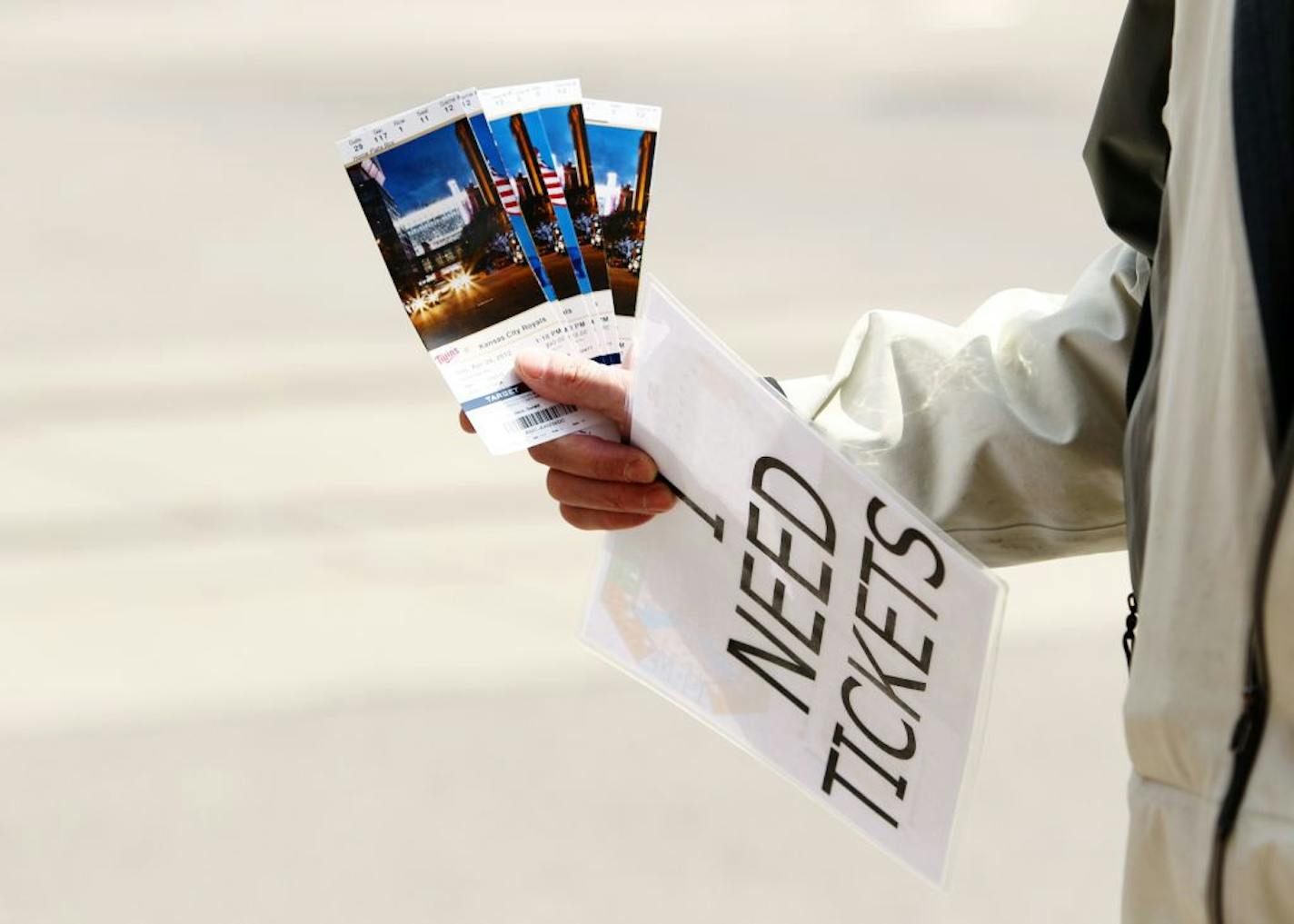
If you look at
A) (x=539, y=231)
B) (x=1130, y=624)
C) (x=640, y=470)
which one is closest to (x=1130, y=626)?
(x=1130, y=624)

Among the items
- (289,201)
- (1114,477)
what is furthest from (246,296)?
(1114,477)

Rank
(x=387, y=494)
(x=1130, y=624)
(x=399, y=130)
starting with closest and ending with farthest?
(x=1130, y=624) → (x=399, y=130) → (x=387, y=494)

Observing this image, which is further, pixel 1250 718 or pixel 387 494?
pixel 387 494

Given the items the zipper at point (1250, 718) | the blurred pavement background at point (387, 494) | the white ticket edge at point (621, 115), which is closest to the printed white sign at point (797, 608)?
the white ticket edge at point (621, 115)

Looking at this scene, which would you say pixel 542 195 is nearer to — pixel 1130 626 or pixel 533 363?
pixel 533 363

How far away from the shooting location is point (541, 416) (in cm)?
80

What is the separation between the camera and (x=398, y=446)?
7.04 feet

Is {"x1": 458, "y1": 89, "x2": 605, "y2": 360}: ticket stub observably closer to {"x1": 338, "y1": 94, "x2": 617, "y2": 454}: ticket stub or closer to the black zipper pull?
{"x1": 338, "y1": 94, "x2": 617, "y2": 454}: ticket stub

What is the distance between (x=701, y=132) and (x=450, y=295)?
7.45 ft

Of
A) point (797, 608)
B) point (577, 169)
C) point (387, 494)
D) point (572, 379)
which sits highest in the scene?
point (577, 169)

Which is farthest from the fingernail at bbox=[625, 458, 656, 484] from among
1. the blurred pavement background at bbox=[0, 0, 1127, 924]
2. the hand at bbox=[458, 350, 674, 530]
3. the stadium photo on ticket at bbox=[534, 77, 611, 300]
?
the blurred pavement background at bbox=[0, 0, 1127, 924]

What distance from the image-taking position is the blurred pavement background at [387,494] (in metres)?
1.51

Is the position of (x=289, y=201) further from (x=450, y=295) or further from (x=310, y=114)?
(x=450, y=295)

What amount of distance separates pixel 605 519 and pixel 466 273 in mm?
159
